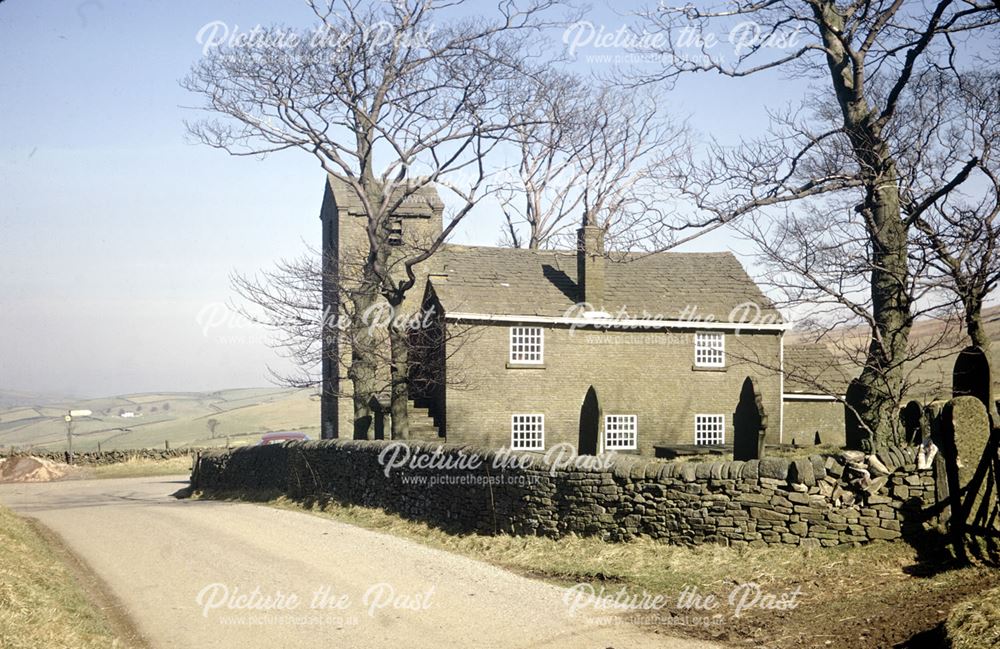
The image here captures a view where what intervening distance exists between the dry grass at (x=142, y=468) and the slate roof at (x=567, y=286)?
2071 centimetres

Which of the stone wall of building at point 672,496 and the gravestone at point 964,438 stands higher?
the gravestone at point 964,438

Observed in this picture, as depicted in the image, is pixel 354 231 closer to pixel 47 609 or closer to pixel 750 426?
pixel 750 426

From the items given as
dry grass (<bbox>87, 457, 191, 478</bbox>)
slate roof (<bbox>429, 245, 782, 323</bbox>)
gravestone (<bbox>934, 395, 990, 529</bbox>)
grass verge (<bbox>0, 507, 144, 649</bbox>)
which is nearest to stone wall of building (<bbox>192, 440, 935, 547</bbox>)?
gravestone (<bbox>934, 395, 990, 529</bbox>)

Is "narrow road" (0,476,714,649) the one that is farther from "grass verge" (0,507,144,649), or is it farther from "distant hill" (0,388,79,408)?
"distant hill" (0,388,79,408)

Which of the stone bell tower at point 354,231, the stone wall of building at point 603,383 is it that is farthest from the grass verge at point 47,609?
the stone bell tower at point 354,231

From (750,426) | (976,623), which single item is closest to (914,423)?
(750,426)

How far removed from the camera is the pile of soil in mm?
42031

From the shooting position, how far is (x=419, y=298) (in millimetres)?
41344

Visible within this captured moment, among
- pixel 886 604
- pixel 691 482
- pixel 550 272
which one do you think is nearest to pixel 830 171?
pixel 691 482

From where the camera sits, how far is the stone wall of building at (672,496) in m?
12.8

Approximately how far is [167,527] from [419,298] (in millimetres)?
23350

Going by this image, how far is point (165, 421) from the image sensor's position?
113938 millimetres

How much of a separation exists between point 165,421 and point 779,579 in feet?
368

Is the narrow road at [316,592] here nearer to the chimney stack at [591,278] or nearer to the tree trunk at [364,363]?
the tree trunk at [364,363]
